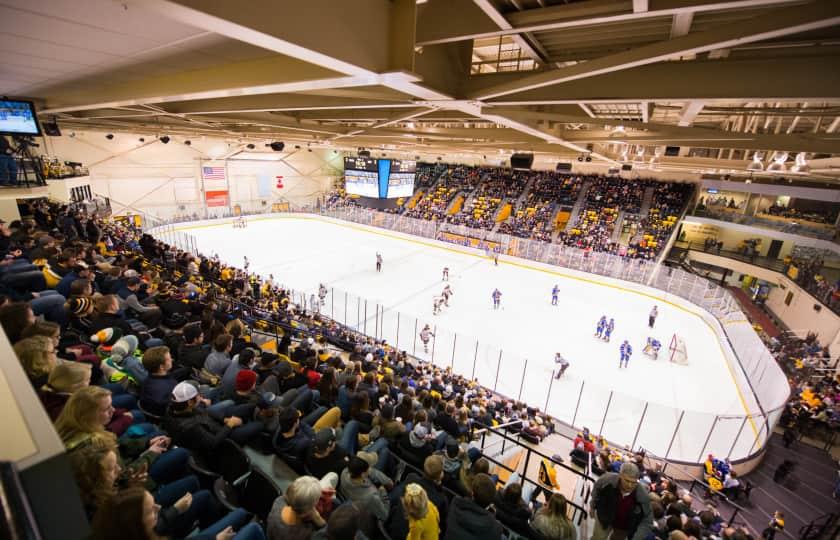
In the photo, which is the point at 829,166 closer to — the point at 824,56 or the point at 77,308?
the point at 824,56

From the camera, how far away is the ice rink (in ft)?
33.2

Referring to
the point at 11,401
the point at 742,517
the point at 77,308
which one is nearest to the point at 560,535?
the point at 11,401

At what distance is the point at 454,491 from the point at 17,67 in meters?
7.90

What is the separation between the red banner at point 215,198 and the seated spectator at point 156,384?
35.6 meters

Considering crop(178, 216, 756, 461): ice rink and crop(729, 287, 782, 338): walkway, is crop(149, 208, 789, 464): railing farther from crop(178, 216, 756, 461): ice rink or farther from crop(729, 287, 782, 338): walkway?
crop(729, 287, 782, 338): walkway

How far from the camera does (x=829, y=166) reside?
39.1ft

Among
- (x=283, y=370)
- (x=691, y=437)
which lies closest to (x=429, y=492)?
(x=283, y=370)

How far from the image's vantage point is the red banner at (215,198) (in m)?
34.2

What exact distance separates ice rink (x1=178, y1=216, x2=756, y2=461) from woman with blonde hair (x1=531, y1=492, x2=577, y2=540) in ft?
22.9

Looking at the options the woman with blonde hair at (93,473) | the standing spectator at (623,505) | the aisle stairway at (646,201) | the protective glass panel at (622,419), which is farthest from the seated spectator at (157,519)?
the aisle stairway at (646,201)

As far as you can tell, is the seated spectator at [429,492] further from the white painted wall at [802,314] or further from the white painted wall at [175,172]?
the white painted wall at [175,172]

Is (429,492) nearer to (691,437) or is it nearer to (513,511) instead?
(513,511)

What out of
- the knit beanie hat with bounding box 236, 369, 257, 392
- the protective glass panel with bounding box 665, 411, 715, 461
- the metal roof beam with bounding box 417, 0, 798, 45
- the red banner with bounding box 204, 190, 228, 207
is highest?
the metal roof beam with bounding box 417, 0, 798, 45

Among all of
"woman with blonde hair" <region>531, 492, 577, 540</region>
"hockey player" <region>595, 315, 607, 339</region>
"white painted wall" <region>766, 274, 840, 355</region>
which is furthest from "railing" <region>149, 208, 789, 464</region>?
"woman with blonde hair" <region>531, 492, 577, 540</region>
